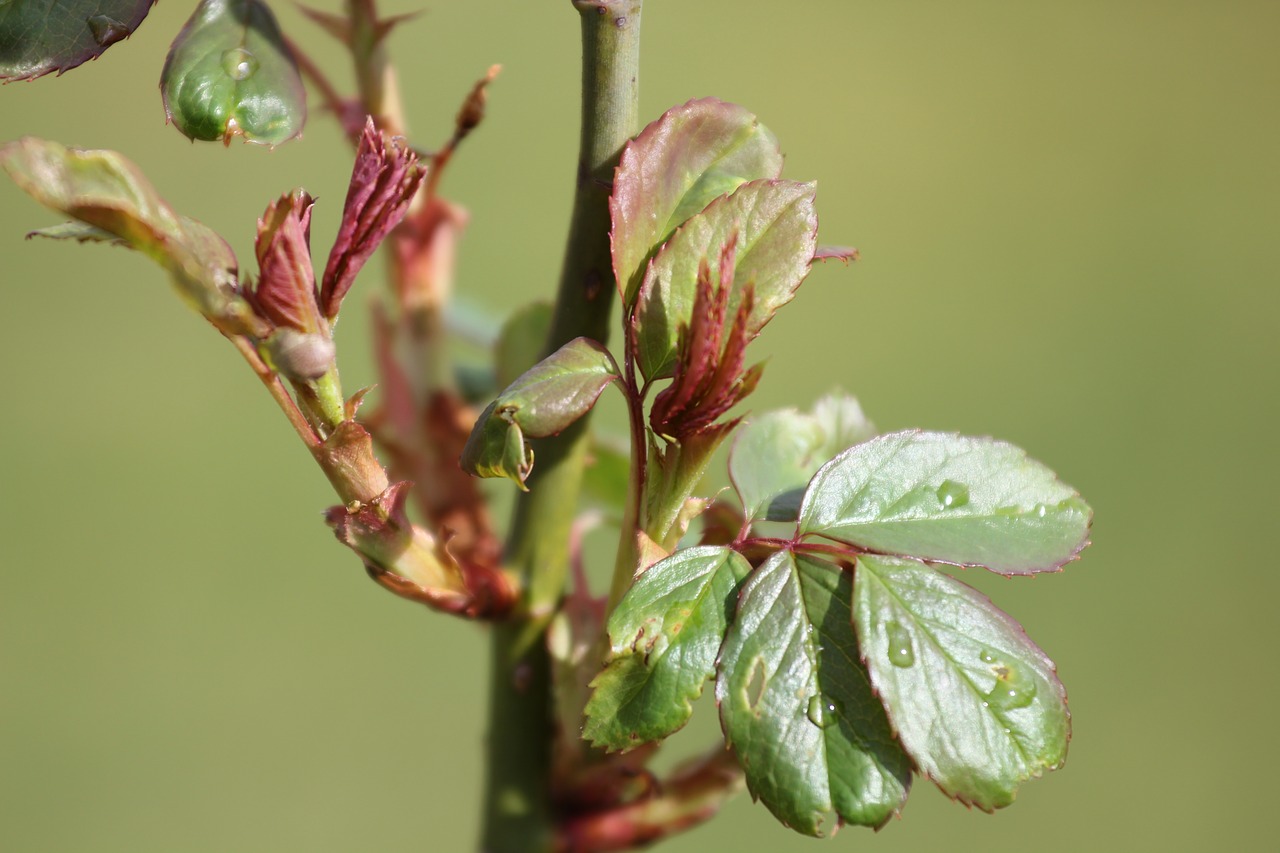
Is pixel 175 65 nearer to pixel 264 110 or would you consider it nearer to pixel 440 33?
pixel 264 110

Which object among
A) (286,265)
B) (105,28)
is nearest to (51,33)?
(105,28)

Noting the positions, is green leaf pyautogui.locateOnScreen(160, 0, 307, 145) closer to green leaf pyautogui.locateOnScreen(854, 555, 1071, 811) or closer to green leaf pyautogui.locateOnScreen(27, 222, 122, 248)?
green leaf pyautogui.locateOnScreen(27, 222, 122, 248)

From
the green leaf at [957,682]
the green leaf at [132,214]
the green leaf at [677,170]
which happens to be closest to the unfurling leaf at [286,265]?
the green leaf at [132,214]

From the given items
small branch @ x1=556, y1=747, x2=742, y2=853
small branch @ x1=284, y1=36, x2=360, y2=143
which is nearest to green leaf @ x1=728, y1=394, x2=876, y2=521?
small branch @ x1=556, y1=747, x2=742, y2=853

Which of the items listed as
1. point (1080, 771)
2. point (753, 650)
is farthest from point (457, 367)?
point (1080, 771)

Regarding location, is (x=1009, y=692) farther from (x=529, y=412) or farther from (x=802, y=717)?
(x=529, y=412)

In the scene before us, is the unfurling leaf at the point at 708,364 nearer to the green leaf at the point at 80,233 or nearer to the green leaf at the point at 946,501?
the green leaf at the point at 946,501
